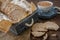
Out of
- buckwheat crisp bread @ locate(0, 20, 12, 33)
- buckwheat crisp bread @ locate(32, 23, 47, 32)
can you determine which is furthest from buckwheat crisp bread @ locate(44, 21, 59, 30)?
buckwheat crisp bread @ locate(0, 20, 12, 33)

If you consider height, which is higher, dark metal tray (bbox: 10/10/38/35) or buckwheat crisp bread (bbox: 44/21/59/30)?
dark metal tray (bbox: 10/10/38/35)

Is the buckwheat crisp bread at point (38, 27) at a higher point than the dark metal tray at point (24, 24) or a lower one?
lower

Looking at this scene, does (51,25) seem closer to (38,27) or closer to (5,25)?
(38,27)

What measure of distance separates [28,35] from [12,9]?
162mm

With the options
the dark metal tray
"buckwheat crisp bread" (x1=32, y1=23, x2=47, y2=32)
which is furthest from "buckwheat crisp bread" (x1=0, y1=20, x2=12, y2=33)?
"buckwheat crisp bread" (x1=32, y1=23, x2=47, y2=32)

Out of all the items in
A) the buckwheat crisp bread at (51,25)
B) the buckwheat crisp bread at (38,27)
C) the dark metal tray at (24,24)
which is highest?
the dark metal tray at (24,24)

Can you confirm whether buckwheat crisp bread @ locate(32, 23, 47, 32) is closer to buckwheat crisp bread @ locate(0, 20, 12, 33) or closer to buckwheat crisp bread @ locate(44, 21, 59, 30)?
buckwheat crisp bread @ locate(44, 21, 59, 30)

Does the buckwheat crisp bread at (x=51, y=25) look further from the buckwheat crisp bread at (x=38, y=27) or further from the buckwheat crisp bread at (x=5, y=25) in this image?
the buckwheat crisp bread at (x=5, y=25)

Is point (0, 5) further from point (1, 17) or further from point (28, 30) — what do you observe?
point (28, 30)

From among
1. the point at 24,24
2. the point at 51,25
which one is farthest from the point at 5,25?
the point at 51,25

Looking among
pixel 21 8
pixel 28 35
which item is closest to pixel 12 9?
pixel 21 8

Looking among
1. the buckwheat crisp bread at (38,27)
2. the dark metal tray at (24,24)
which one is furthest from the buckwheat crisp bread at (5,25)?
the buckwheat crisp bread at (38,27)

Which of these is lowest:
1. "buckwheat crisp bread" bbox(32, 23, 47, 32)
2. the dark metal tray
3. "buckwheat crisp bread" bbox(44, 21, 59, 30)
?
"buckwheat crisp bread" bbox(44, 21, 59, 30)

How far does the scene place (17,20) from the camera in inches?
32.0
